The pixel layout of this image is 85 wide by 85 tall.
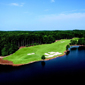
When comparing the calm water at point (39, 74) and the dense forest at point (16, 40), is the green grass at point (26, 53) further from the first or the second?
the calm water at point (39, 74)

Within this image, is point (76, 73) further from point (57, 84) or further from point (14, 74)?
point (14, 74)

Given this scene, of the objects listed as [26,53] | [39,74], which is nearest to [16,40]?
[26,53]

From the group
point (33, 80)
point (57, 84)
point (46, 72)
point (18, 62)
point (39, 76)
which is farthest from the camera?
point (18, 62)

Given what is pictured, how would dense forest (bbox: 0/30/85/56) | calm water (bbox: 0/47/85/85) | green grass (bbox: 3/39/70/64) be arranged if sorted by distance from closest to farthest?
1. calm water (bbox: 0/47/85/85)
2. green grass (bbox: 3/39/70/64)
3. dense forest (bbox: 0/30/85/56)

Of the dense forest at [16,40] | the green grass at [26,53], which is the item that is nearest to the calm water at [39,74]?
the green grass at [26,53]

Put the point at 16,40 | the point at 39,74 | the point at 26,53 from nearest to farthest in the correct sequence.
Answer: the point at 39,74 → the point at 26,53 → the point at 16,40

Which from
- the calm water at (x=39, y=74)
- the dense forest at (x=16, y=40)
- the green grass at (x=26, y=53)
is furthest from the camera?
the dense forest at (x=16, y=40)

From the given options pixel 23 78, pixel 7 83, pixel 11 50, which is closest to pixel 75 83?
pixel 23 78

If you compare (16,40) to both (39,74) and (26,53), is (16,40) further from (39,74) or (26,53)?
(39,74)

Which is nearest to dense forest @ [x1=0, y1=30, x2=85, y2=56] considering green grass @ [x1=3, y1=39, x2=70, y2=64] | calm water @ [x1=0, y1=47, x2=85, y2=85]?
green grass @ [x1=3, y1=39, x2=70, y2=64]

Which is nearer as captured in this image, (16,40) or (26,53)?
(26,53)

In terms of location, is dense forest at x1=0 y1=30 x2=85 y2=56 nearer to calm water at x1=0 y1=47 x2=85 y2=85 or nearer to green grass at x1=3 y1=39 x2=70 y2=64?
green grass at x1=3 y1=39 x2=70 y2=64
